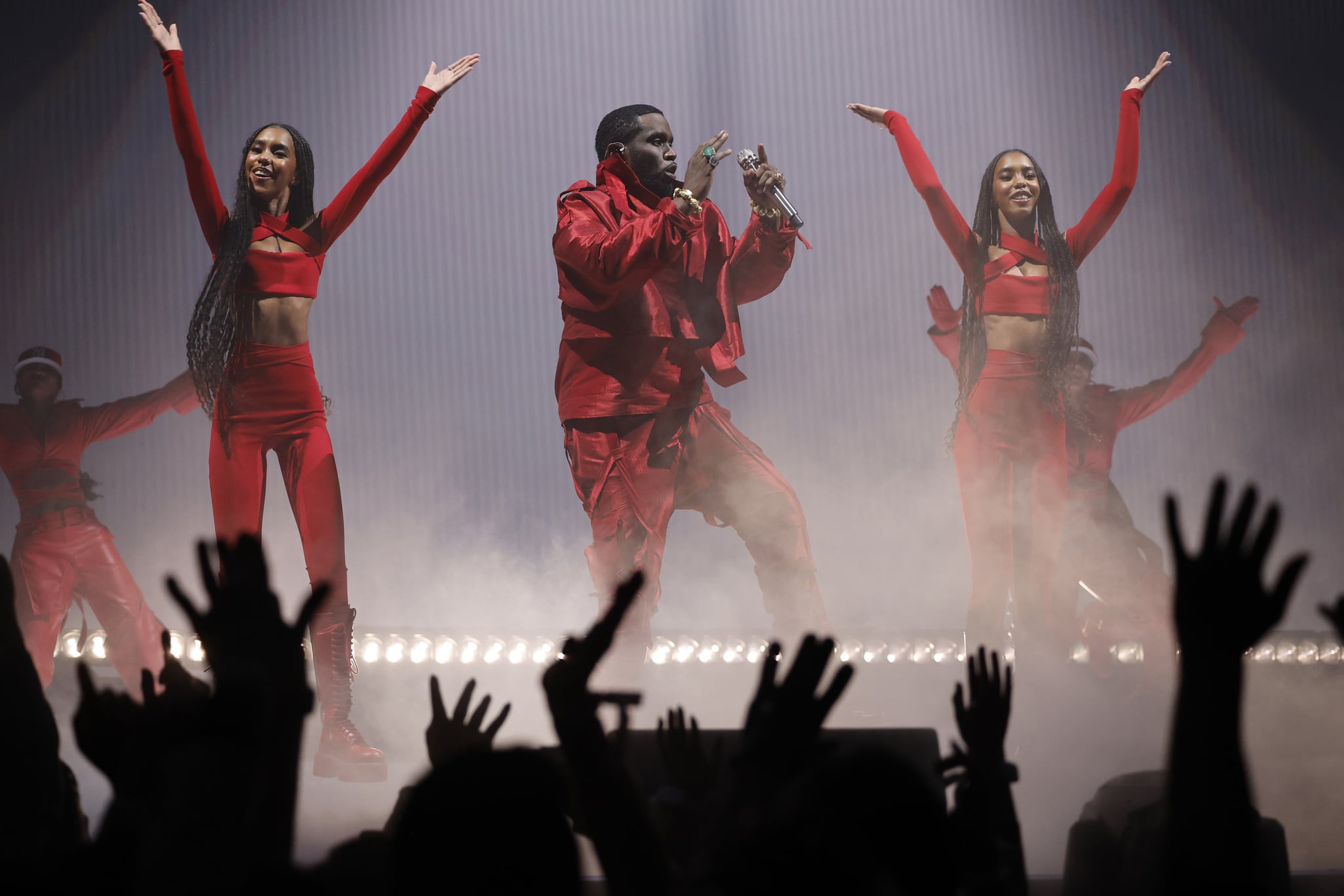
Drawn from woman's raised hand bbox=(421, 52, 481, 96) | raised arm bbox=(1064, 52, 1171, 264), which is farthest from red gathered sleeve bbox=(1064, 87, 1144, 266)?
woman's raised hand bbox=(421, 52, 481, 96)

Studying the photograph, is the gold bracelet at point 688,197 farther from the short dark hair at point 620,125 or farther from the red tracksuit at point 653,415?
the short dark hair at point 620,125

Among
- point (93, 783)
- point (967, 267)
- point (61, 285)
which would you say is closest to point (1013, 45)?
point (967, 267)

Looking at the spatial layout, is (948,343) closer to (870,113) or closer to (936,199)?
(936,199)

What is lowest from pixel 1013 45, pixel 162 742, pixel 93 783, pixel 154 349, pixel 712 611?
pixel 93 783

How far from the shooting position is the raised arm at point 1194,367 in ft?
13.7

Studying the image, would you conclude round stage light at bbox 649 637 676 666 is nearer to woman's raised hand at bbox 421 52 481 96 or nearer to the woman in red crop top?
the woman in red crop top

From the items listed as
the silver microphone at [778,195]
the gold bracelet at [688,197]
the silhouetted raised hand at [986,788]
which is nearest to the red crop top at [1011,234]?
the silver microphone at [778,195]

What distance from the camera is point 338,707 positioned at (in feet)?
10.8

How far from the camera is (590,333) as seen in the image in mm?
3529

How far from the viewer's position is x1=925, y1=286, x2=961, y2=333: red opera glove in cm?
408

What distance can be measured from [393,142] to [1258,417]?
3.30 metres

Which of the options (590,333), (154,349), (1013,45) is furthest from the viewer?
(1013,45)

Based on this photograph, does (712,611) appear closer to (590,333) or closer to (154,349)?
(590,333)

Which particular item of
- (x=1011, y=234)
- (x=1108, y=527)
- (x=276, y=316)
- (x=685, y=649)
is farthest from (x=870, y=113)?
(x=276, y=316)
